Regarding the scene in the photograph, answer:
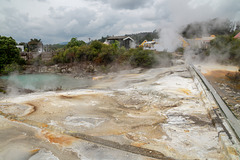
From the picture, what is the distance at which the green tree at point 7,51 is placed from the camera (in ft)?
64.6

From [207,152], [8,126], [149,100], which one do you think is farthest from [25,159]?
[149,100]

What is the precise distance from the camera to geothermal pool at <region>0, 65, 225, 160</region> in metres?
2.99

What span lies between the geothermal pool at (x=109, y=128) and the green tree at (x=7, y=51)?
17.0 metres

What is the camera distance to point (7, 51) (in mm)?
20359

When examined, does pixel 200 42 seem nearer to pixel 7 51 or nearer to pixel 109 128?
pixel 109 128

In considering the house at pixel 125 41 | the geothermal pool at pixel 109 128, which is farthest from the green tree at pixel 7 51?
the geothermal pool at pixel 109 128

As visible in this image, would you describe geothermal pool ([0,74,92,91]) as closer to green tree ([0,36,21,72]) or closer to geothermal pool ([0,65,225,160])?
green tree ([0,36,21,72])

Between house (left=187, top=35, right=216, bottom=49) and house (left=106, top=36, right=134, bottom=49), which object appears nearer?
house (left=187, top=35, right=216, bottom=49)

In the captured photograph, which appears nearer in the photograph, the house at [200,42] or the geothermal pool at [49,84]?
the geothermal pool at [49,84]

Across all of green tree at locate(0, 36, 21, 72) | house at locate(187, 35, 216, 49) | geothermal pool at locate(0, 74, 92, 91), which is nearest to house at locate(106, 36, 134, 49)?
house at locate(187, 35, 216, 49)

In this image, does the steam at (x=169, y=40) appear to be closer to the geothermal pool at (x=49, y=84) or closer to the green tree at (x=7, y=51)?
the geothermal pool at (x=49, y=84)

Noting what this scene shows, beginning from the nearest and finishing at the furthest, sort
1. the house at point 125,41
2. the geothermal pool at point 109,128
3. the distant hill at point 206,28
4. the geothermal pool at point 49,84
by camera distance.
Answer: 1. the geothermal pool at point 109,128
2. the geothermal pool at point 49,84
3. the distant hill at point 206,28
4. the house at point 125,41

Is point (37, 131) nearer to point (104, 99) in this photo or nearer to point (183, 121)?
point (104, 99)

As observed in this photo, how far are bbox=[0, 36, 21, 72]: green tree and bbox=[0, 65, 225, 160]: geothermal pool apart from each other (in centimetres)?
1695
